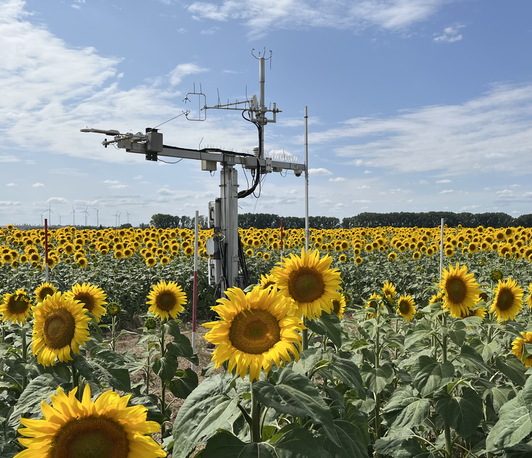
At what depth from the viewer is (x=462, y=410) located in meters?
2.97

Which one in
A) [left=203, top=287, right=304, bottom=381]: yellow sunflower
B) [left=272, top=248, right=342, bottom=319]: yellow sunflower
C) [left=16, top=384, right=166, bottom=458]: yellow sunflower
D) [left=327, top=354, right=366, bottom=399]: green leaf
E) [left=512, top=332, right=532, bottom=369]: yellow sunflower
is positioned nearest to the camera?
[left=16, top=384, right=166, bottom=458]: yellow sunflower

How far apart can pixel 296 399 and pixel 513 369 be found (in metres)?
2.35

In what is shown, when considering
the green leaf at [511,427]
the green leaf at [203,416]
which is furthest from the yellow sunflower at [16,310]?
the green leaf at [511,427]

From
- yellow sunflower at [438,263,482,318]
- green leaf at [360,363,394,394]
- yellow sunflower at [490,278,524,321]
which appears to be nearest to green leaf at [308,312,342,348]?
green leaf at [360,363,394,394]

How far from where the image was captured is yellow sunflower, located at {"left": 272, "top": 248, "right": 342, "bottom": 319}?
2.52 meters

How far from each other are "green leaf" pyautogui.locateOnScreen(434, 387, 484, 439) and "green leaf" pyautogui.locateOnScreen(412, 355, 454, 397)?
12 centimetres

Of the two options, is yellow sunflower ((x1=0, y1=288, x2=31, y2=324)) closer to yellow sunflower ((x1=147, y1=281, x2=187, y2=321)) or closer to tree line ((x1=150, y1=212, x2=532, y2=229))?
yellow sunflower ((x1=147, y1=281, x2=187, y2=321))

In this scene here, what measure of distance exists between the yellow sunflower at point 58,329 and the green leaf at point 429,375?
2186mm

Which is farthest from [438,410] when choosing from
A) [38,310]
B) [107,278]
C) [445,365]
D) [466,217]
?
[466,217]

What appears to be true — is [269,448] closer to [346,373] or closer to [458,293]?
[346,373]

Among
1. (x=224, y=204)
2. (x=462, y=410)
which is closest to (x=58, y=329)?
(x=462, y=410)

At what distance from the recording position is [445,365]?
3094mm

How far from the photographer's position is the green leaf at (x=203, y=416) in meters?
1.83

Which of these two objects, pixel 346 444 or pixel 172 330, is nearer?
pixel 346 444
